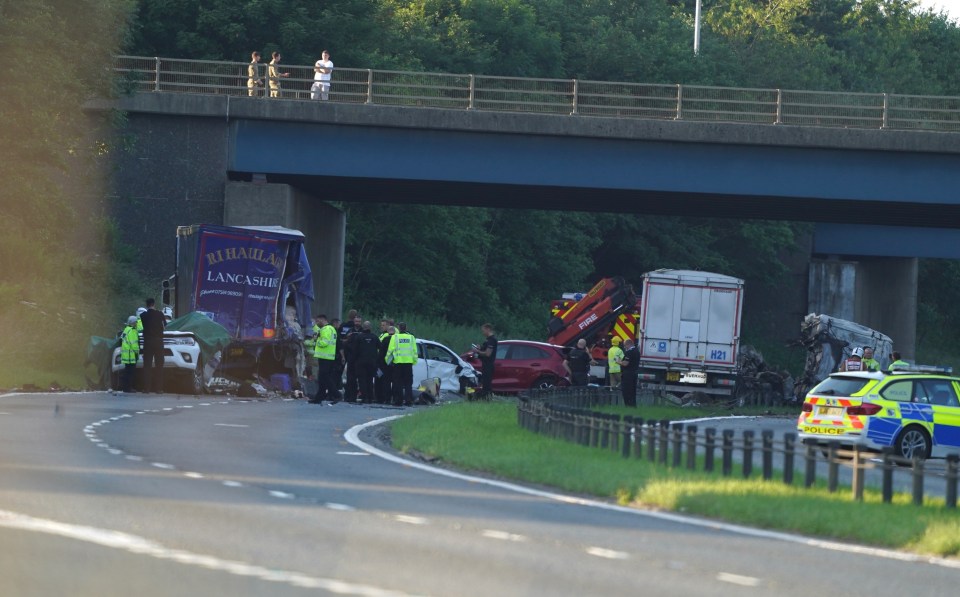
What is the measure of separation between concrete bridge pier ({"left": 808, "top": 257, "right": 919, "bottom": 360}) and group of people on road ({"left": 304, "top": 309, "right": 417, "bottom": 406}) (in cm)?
4307

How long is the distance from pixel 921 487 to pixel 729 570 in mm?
4727

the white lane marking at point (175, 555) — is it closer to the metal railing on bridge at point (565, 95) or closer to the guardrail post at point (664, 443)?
the guardrail post at point (664, 443)

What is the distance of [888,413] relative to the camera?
23.8 m

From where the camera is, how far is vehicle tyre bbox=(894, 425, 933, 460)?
2398 centimetres

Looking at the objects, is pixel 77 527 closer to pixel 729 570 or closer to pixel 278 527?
pixel 278 527

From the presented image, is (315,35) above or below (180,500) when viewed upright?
above

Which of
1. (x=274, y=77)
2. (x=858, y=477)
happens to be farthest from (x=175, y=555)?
(x=274, y=77)

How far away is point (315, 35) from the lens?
61344mm

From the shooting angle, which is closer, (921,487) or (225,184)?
(921,487)

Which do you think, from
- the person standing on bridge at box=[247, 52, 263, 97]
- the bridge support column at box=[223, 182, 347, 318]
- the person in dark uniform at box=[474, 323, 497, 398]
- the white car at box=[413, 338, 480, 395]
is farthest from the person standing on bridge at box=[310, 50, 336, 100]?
the person in dark uniform at box=[474, 323, 497, 398]

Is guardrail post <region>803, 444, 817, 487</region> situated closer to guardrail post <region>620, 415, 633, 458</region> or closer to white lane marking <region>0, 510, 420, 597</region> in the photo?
guardrail post <region>620, 415, 633, 458</region>

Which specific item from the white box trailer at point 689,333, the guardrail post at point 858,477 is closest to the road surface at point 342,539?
the guardrail post at point 858,477

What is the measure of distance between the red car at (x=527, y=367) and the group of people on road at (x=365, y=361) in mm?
8019

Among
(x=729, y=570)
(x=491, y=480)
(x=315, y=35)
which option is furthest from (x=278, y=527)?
(x=315, y=35)
